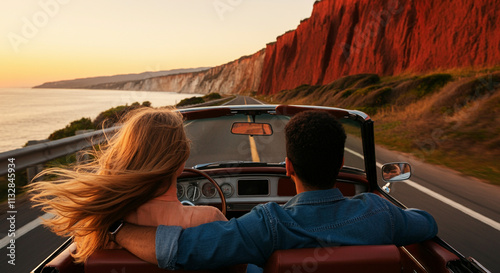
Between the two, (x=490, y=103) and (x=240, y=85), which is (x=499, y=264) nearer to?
(x=490, y=103)

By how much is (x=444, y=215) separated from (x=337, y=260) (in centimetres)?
480

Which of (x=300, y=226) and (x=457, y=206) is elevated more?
(x=300, y=226)

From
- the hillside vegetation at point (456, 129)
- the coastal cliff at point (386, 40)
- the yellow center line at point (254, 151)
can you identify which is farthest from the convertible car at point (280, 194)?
the coastal cliff at point (386, 40)

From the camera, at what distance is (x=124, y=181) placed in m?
1.52

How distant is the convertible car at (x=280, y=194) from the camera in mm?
1398

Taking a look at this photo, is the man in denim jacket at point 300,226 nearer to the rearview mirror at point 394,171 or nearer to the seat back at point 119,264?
the seat back at point 119,264

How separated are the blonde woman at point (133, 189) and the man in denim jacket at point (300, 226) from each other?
10cm

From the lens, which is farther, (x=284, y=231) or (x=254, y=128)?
(x=254, y=128)

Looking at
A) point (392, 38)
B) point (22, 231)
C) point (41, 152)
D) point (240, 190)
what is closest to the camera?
point (240, 190)

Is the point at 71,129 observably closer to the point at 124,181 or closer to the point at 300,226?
the point at 124,181

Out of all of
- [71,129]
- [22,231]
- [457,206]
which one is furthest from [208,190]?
[71,129]

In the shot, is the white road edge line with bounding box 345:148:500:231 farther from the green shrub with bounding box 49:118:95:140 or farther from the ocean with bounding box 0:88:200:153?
the green shrub with bounding box 49:118:95:140

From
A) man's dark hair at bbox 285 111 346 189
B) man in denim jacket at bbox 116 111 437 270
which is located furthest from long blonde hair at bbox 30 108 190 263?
man's dark hair at bbox 285 111 346 189

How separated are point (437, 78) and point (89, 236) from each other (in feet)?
90.0
